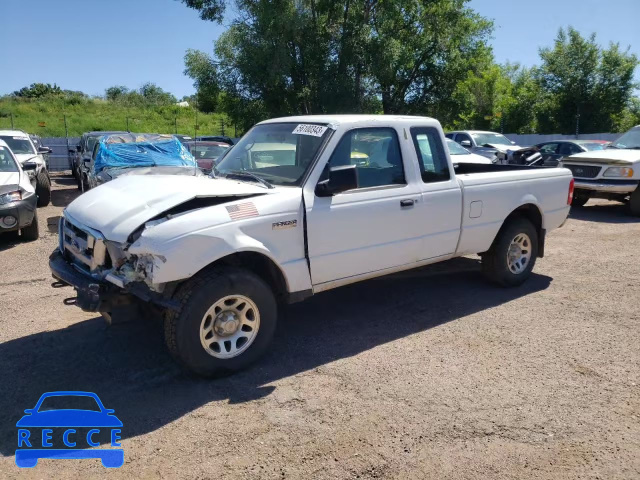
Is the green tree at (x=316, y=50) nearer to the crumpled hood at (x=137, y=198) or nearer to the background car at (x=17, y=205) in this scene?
the background car at (x=17, y=205)

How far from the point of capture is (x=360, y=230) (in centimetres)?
469

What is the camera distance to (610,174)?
38.2 ft

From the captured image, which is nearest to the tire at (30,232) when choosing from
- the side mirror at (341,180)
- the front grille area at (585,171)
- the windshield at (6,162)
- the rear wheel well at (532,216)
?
the windshield at (6,162)

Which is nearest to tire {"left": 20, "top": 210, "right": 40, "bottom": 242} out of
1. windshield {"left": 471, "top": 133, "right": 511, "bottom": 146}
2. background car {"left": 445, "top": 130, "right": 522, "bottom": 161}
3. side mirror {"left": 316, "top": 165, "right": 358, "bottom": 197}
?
side mirror {"left": 316, "top": 165, "right": 358, "bottom": 197}

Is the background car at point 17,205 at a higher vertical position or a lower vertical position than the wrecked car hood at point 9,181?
lower

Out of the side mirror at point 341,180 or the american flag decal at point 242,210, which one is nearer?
the american flag decal at point 242,210

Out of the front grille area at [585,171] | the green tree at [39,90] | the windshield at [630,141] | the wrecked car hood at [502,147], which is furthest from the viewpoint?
the green tree at [39,90]

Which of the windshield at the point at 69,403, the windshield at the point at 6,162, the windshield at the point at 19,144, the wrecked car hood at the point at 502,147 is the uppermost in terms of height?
the windshield at the point at 19,144

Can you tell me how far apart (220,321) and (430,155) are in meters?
2.71

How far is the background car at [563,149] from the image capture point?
15.8 meters

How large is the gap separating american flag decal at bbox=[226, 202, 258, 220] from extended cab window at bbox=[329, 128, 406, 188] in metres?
0.89

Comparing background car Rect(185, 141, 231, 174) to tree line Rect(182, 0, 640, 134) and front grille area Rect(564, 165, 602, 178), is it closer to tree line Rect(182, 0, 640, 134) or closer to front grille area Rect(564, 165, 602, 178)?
tree line Rect(182, 0, 640, 134)

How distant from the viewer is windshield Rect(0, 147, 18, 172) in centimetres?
938

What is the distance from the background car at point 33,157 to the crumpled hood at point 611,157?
1216 centimetres
